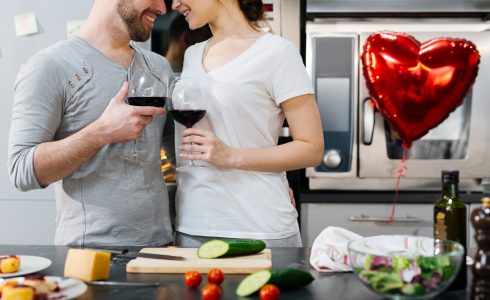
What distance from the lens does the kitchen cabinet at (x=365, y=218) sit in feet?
8.97

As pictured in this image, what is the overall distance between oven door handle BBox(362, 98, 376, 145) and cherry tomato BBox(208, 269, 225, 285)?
164cm

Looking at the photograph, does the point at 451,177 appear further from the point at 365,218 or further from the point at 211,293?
the point at 365,218

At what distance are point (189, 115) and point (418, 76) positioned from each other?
1.23m

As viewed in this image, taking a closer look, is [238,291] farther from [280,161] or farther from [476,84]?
[476,84]

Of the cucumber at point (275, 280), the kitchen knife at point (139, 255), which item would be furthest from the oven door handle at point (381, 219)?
the cucumber at point (275, 280)

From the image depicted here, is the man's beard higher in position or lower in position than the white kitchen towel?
higher

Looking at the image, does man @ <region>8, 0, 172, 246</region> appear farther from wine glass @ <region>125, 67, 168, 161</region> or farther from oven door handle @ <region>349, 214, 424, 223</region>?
oven door handle @ <region>349, 214, 424, 223</region>

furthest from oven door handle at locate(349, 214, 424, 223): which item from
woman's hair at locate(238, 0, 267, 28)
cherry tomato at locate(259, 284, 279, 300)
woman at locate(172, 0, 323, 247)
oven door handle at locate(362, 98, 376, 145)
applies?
cherry tomato at locate(259, 284, 279, 300)

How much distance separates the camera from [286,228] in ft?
6.02

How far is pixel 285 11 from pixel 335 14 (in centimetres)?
20

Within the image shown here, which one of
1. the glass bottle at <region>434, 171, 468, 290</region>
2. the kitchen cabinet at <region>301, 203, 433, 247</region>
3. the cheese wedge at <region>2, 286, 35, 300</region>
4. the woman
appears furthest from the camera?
the kitchen cabinet at <region>301, 203, 433, 247</region>

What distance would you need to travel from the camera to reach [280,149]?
70.4 inches

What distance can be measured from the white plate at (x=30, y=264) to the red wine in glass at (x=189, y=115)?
0.50 meters

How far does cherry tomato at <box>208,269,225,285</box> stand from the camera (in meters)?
1.24
